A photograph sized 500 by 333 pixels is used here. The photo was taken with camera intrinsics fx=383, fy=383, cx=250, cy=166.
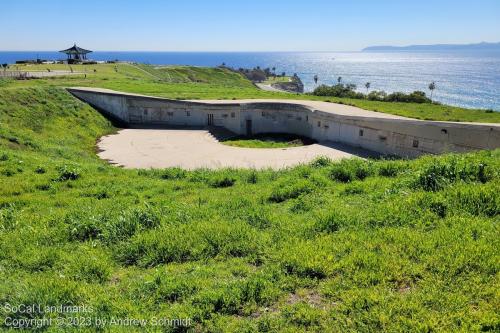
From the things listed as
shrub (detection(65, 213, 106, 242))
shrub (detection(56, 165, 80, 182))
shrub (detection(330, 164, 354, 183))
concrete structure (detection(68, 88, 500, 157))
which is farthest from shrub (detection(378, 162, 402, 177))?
concrete structure (detection(68, 88, 500, 157))

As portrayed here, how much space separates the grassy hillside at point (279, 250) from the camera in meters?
4.44

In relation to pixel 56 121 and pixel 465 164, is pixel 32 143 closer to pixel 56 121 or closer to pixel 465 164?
pixel 56 121

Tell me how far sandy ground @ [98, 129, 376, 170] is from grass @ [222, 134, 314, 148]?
4.85 ft

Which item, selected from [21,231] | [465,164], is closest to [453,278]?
[465,164]

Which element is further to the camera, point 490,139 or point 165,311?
point 490,139

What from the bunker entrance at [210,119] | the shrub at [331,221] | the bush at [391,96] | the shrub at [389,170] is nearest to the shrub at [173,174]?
the shrub at [389,170]

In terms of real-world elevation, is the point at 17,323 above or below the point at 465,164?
below

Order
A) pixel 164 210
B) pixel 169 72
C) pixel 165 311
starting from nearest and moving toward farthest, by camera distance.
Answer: pixel 165 311
pixel 164 210
pixel 169 72

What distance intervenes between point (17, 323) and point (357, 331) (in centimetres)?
376

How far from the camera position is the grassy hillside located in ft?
14.6

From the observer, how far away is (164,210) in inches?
310

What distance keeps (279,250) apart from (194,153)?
15462 millimetres

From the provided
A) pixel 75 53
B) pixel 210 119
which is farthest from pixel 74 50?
pixel 210 119

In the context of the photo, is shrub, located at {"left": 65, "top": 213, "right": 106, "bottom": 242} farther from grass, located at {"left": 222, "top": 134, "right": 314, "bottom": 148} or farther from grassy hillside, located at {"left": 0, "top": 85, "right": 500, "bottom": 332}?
grass, located at {"left": 222, "top": 134, "right": 314, "bottom": 148}
